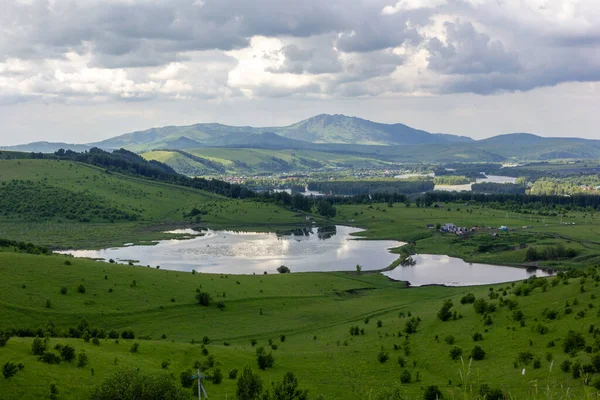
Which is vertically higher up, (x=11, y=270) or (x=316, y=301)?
(x=11, y=270)

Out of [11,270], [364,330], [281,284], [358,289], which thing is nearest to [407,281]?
[358,289]

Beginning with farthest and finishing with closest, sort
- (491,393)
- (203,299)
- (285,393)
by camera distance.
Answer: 1. (203,299)
2. (285,393)
3. (491,393)

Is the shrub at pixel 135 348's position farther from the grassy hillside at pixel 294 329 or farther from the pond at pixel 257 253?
the pond at pixel 257 253

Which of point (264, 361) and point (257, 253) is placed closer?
point (264, 361)

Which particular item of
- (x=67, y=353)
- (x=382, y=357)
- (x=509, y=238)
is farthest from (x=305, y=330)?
(x=509, y=238)

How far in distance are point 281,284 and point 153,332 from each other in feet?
118

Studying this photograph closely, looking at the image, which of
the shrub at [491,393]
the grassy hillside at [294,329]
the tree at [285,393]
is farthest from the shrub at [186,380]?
the shrub at [491,393]

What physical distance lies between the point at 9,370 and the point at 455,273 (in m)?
111

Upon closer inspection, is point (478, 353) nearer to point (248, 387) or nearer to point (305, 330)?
point (248, 387)

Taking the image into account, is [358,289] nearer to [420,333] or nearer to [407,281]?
[407,281]

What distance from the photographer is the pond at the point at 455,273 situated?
11962 centimetres

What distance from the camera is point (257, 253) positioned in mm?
157250

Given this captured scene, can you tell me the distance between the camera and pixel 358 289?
10506cm

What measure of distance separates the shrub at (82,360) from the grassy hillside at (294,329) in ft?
1.55
